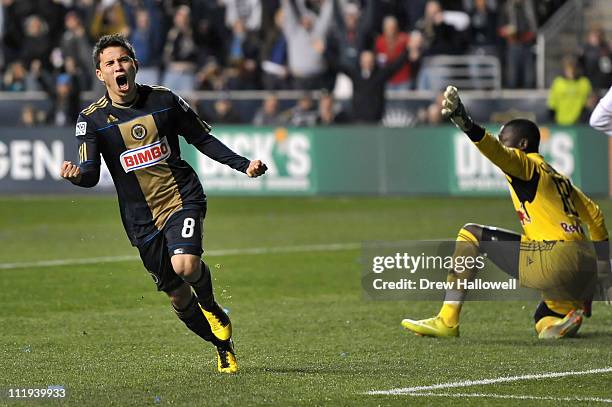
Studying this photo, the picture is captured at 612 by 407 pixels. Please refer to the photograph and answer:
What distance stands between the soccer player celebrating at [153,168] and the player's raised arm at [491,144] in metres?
1.24

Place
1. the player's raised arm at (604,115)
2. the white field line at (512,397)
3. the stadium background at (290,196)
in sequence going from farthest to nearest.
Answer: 1. the player's raised arm at (604,115)
2. the stadium background at (290,196)
3. the white field line at (512,397)

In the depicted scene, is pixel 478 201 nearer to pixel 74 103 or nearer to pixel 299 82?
pixel 299 82

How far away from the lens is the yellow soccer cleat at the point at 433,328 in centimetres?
991

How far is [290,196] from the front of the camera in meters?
23.1

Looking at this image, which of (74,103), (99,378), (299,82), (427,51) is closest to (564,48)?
(427,51)

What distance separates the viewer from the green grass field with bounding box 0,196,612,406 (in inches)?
306

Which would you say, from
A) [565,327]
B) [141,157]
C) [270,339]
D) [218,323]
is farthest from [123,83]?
[565,327]

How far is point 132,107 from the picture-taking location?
838 cm

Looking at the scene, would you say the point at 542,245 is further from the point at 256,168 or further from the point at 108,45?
the point at 108,45

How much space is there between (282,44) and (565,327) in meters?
16.8

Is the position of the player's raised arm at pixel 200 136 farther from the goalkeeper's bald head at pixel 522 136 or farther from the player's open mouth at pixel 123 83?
the goalkeeper's bald head at pixel 522 136

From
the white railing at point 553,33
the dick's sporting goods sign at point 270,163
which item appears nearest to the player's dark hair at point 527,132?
the dick's sporting goods sign at point 270,163

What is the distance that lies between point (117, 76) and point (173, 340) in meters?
2.42

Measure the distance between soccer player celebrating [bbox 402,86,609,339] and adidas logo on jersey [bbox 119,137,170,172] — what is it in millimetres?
2447
